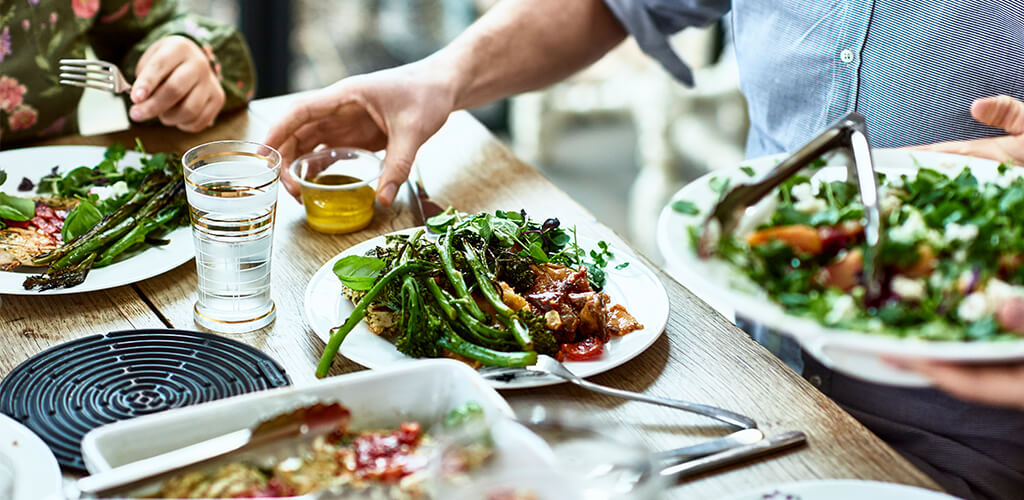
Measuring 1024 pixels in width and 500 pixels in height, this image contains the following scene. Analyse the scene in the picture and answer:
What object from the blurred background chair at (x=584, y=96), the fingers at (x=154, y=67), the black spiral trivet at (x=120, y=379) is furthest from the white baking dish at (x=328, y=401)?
the blurred background chair at (x=584, y=96)

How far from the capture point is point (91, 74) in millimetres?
1681

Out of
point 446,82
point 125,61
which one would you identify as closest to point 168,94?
point 125,61

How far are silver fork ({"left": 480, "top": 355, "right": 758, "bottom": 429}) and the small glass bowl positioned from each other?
516 millimetres

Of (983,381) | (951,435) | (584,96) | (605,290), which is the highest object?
(983,381)

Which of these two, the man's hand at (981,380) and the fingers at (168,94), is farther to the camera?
the fingers at (168,94)

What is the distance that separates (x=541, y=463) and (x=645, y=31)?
1279 mm

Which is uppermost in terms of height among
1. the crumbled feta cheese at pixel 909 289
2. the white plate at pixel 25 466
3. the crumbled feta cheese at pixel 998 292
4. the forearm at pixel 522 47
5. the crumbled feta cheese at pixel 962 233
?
the crumbled feta cheese at pixel 962 233

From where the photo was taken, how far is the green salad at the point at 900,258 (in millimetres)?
827

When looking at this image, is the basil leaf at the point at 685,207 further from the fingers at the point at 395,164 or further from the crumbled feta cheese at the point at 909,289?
the fingers at the point at 395,164

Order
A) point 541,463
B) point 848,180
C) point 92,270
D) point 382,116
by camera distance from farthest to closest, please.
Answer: point 382,116 < point 92,270 < point 848,180 < point 541,463

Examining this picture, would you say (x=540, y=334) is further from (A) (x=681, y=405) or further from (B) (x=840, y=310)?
(B) (x=840, y=310)

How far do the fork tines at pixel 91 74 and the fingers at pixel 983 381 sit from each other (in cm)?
147

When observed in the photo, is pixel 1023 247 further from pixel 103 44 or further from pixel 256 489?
pixel 103 44

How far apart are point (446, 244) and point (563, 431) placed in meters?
0.53
